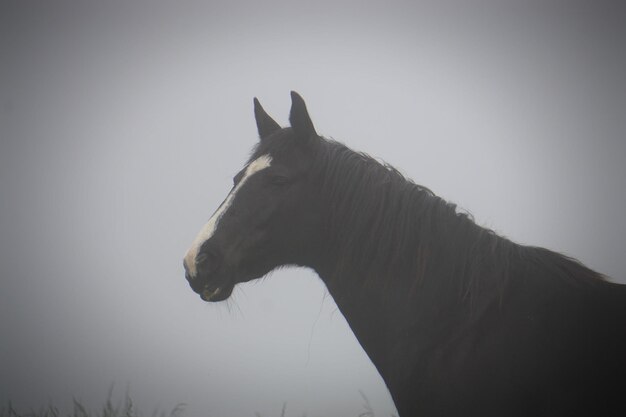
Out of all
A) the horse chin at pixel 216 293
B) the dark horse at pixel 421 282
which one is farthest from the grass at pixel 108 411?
the dark horse at pixel 421 282

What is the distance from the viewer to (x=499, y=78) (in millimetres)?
111562

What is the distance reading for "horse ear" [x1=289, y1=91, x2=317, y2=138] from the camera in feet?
9.69

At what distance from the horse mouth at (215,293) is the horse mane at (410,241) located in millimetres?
691

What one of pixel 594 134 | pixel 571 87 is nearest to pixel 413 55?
pixel 571 87

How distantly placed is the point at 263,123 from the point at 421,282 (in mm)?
1663

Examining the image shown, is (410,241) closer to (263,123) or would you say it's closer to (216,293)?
(216,293)

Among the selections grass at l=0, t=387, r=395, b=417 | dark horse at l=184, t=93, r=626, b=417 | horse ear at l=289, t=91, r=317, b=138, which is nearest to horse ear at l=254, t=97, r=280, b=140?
dark horse at l=184, t=93, r=626, b=417

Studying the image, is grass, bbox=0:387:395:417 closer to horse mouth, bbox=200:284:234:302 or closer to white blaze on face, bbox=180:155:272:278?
horse mouth, bbox=200:284:234:302

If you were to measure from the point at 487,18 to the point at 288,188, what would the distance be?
6248 inches

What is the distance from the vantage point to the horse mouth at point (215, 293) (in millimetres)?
2826

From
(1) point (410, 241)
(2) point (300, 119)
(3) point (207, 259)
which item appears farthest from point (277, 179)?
(1) point (410, 241)

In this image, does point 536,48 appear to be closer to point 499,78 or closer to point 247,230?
point 499,78

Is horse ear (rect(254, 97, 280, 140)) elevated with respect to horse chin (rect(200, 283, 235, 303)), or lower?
elevated

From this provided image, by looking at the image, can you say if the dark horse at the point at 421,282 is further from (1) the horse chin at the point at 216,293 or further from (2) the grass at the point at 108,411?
(2) the grass at the point at 108,411
